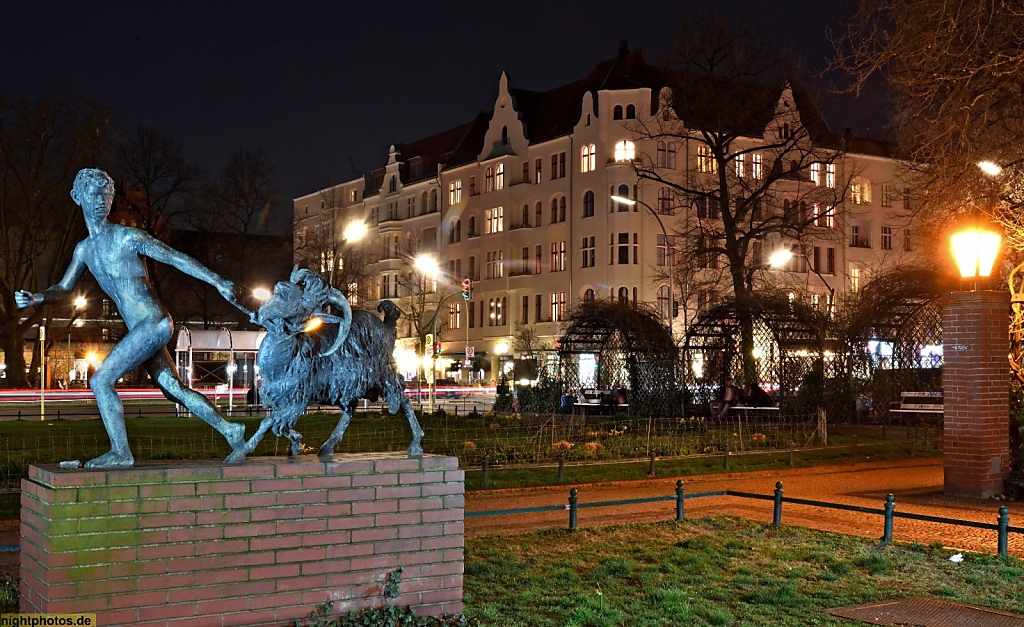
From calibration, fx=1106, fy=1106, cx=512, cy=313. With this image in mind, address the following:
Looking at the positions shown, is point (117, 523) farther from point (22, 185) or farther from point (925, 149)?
point (22, 185)

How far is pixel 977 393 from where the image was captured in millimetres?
17750

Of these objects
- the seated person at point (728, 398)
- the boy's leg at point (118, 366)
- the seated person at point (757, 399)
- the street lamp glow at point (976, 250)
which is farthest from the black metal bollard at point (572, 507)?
the seated person at point (757, 399)

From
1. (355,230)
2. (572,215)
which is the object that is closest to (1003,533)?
(355,230)

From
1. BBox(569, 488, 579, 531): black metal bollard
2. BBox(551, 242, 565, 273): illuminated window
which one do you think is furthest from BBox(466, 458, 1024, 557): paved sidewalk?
BBox(551, 242, 565, 273): illuminated window

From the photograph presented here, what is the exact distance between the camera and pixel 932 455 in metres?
26.7

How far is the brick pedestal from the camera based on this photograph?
22.2 feet

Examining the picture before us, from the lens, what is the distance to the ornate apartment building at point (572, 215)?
64062mm

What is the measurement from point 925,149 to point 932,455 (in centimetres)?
969

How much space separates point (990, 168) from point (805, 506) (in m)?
7.01

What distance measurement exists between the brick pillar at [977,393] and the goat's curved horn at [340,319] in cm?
1276

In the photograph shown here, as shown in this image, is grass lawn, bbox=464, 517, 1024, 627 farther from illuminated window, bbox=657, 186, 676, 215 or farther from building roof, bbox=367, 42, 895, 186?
illuminated window, bbox=657, 186, 676, 215

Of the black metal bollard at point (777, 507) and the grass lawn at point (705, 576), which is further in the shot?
the black metal bollard at point (777, 507)

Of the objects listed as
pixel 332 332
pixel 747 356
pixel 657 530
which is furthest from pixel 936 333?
pixel 332 332

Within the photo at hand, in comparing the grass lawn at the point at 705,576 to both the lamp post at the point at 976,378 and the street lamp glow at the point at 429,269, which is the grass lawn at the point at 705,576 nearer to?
the lamp post at the point at 976,378
